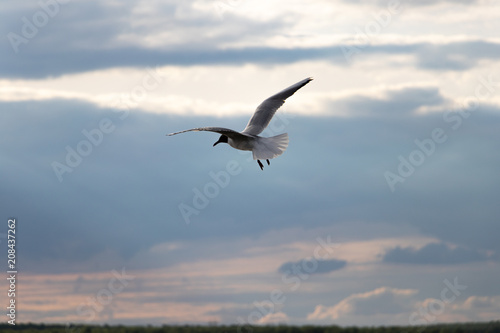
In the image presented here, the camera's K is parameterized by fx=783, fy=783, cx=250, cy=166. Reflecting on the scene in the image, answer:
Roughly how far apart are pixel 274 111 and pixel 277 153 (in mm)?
5495

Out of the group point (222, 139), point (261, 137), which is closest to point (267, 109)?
point (222, 139)

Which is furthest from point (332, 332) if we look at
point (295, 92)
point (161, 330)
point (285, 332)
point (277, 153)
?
point (277, 153)

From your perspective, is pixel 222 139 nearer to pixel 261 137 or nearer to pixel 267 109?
pixel 261 137

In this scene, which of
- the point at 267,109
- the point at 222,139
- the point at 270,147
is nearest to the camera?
the point at 270,147

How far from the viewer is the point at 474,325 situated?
4456 centimetres

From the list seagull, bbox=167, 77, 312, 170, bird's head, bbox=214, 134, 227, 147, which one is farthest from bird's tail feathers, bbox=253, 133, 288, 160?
bird's head, bbox=214, 134, 227, 147

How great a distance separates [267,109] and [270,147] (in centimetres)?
497

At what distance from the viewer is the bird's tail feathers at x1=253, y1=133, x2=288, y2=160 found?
2939cm

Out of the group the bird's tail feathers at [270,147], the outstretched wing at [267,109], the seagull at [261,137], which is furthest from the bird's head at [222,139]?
the bird's tail feathers at [270,147]

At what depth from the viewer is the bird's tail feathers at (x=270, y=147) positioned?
2939 cm

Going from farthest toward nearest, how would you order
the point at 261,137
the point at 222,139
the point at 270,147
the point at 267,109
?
the point at 267,109, the point at 222,139, the point at 261,137, the point at 270,147

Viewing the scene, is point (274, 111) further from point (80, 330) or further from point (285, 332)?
point (80, 330)

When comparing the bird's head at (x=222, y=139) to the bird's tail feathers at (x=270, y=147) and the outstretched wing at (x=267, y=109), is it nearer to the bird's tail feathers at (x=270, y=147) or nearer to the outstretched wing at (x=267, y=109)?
the outstretched wing at (x=267, y=109)

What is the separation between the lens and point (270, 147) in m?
30.0
